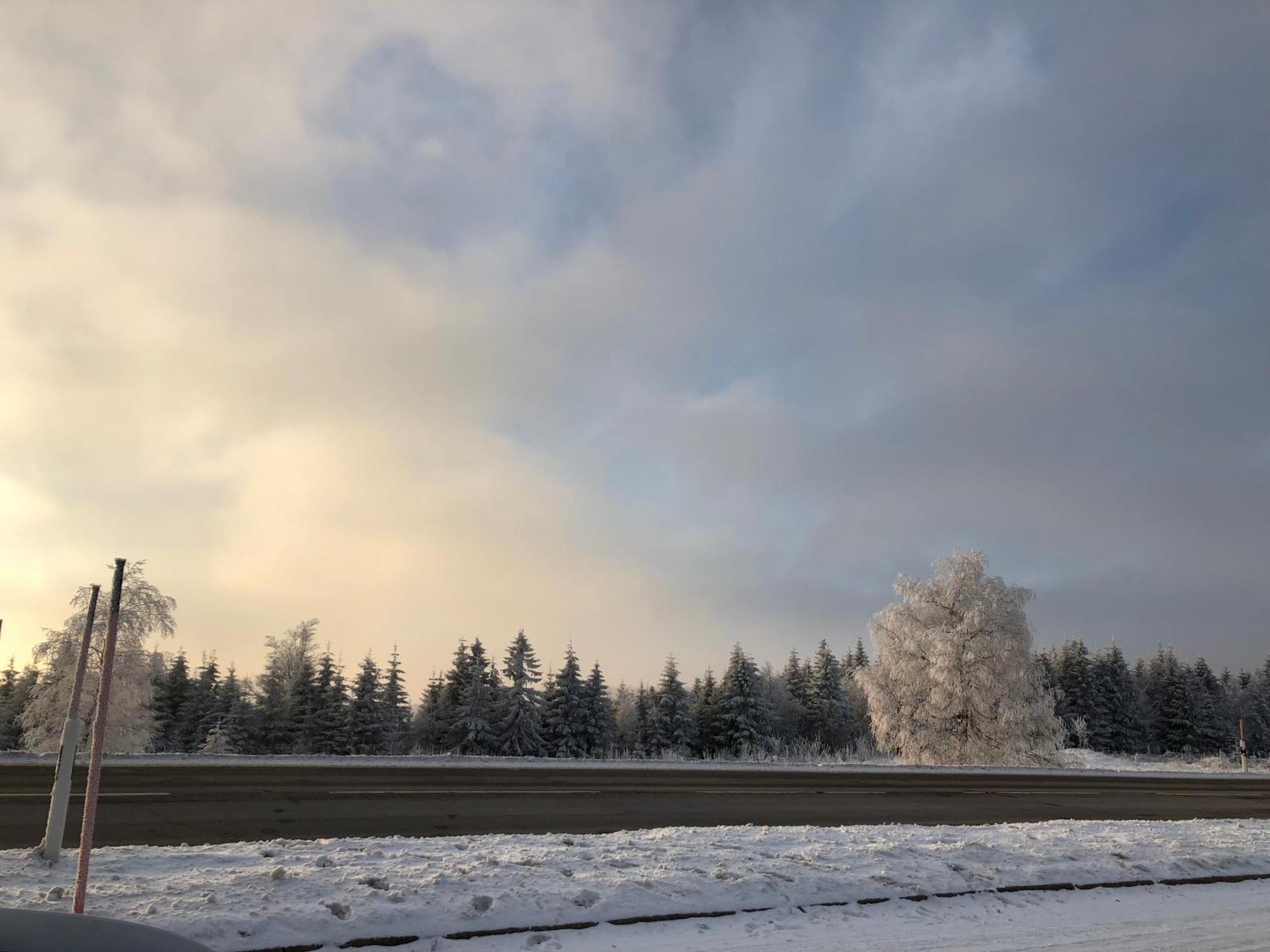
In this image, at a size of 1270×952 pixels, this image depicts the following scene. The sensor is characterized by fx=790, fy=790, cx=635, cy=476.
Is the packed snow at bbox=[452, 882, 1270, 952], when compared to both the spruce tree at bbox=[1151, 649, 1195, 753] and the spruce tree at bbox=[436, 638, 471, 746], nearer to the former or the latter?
the spruce tree at bbox=[436, 638, 471, 746]

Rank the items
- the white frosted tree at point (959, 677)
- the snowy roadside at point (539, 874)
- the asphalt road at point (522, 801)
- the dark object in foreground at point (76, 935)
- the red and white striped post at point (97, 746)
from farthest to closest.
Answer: the white frosted tree at point (959, 677)
the asphalt road at point (522, 801)
the snowy roadside at point (539, 874)
the red and white striped post at point (97, 746)
the dark object in foreground at point (76, 935)

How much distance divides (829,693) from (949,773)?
43616mm

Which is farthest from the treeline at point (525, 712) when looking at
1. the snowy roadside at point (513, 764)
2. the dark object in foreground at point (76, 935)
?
the dark object in foreground at point (76, 935)

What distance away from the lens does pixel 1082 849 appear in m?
10.6

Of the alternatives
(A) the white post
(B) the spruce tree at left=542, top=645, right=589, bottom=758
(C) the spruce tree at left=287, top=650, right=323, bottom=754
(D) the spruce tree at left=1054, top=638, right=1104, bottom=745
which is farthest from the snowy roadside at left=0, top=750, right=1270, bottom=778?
(D) the spruce tree at left=1054, top=638, right=1104, bottom=745

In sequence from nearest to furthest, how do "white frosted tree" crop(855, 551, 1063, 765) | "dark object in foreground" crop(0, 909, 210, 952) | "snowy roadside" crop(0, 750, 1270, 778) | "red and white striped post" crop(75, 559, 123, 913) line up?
"dark object in foreground" crop(0, 909, 210, 952), "red and white striped post" crop(75, 559, 123, 913), "snowy roadside" crop(0, 750, 1270, 778), "white frosted tree" crop(855, 551, 1063, 765)

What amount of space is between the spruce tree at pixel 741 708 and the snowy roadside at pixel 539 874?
45796mm

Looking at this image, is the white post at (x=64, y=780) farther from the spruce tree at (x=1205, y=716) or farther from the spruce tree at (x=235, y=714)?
the spruce tree at (x=1205, y=716)

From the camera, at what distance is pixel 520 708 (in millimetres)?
50094

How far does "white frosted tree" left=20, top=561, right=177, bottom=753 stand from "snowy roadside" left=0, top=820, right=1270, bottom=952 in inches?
1392

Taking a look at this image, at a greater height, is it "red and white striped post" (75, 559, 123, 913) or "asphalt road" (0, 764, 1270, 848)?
"red and white striped post" (75, 559, 123, 913)

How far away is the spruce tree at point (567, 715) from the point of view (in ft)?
166

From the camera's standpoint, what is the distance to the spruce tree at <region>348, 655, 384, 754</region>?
50.6m

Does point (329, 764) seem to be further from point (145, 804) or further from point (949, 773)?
point (949, 773)
